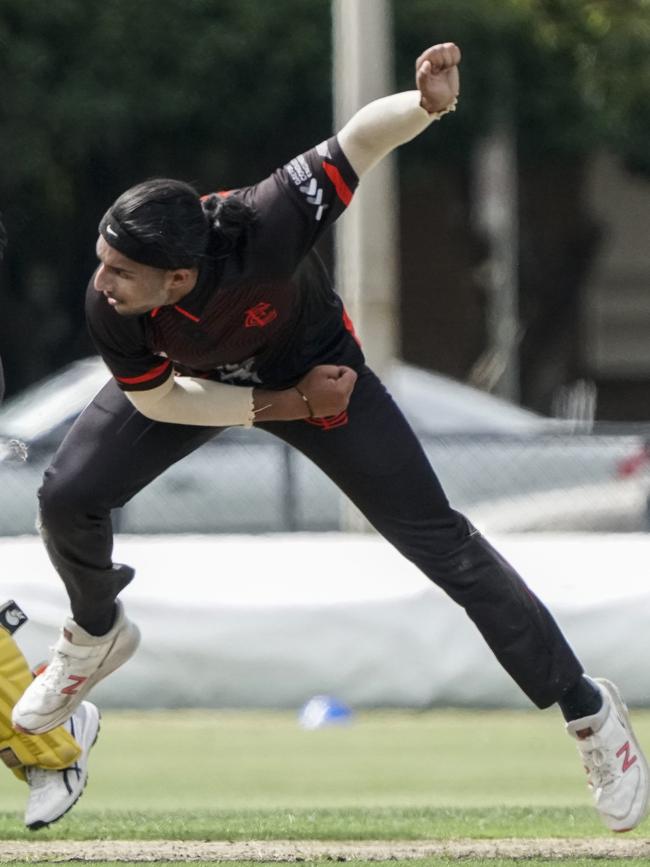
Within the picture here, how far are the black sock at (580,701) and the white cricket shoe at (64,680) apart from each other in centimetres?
128

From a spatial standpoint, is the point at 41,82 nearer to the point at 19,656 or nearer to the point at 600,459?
the point at 600,459

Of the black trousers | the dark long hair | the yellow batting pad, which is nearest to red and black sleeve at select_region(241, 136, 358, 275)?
the dark long hair

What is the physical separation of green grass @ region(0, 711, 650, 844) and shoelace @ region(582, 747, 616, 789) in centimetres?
37

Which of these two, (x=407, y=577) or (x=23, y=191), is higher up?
(x=407, y=577)

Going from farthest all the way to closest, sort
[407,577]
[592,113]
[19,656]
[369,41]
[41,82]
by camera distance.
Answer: [592,113], [41,82], [369,41], [407,577], [19,656]

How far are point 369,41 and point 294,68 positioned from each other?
35.0ft

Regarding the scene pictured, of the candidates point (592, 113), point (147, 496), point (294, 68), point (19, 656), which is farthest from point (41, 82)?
point (19, 656)

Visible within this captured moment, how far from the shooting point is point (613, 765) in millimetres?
5641

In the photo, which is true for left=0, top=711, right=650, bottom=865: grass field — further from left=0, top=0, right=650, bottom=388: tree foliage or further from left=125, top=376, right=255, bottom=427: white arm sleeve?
left=0, top=0, right=650, bottom=388: tree foliage

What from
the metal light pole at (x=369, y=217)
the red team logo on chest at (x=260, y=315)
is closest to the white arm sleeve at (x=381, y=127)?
the red team logo on chest at (x=260, y=315)

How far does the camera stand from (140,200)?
506cm

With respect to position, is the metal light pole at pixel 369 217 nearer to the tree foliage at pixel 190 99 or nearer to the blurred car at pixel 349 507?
the blurred car at pixel 349 507

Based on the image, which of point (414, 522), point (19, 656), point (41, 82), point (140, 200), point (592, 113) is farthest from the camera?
point (592, 113)

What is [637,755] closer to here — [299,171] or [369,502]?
[369,502]
